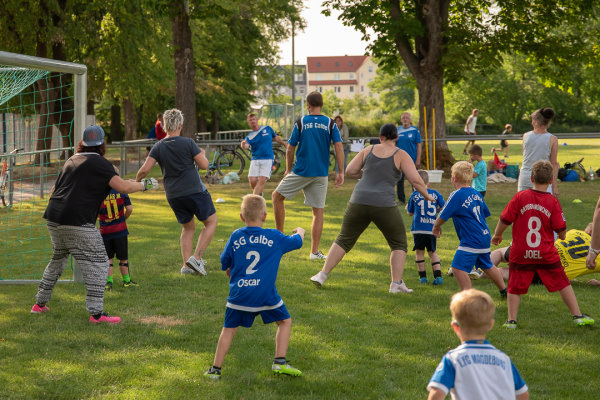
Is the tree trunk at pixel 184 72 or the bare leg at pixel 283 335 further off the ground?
the tree trunk at pixel 184 72

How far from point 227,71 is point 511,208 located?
37893 millimetres

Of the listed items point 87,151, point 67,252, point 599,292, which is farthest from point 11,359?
point 599,292

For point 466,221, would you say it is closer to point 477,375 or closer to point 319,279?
point 319,279

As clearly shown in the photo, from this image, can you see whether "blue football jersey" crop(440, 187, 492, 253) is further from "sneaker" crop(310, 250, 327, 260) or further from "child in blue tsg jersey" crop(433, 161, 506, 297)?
"sneaker" crop(310, 250, 327, 260)

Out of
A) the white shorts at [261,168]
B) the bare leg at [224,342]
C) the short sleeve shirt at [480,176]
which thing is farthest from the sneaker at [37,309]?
the white shorts at [261,168]

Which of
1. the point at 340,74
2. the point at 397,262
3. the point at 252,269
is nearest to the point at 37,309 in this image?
the point at 252,269

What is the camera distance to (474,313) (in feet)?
10.2

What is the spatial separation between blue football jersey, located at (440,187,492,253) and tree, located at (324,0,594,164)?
15052mm

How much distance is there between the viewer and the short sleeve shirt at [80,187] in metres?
6.32

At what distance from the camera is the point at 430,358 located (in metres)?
5.54

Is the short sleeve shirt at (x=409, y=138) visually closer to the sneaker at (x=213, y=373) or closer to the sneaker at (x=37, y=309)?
the sneaker at (x=37, y=309)

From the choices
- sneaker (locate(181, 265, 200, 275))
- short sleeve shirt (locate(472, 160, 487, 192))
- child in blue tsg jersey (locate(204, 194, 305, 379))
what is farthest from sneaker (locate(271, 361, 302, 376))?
short sleeve shirt (locate(472, 160, 487, 192))

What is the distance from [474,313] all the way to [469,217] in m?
3.74

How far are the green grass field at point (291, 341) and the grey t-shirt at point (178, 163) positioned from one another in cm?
112
